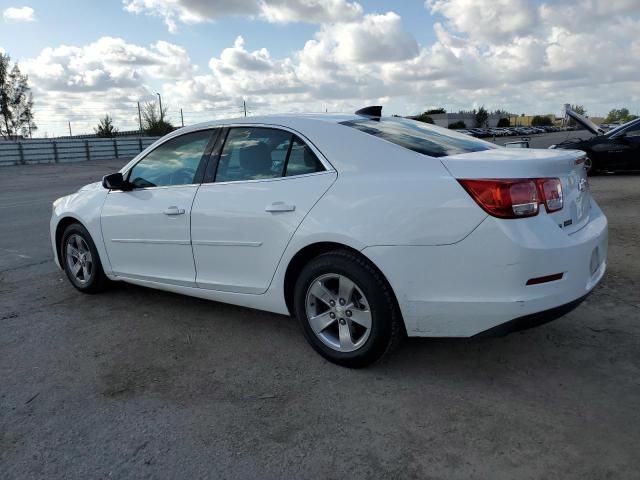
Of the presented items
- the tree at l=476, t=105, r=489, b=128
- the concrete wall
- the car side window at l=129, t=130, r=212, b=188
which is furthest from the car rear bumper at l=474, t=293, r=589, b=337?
the tree at l=476, t=105, r=489, b=128

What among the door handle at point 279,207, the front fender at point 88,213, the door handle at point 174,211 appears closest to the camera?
the door handle at point 279,207

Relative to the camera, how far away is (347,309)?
10.9 feet

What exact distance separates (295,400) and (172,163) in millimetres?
2275

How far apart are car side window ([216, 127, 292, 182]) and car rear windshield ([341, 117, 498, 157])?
474 millimetres

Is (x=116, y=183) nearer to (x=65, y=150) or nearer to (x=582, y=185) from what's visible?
(x=582, y=185)

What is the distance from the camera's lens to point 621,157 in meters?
13.1

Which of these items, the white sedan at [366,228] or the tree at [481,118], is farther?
the tree at [481,118]

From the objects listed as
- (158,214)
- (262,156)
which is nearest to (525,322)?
(262,156)

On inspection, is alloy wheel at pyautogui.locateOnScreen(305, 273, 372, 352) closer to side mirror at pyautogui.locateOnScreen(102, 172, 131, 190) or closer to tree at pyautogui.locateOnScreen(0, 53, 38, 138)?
side mirror at pyautogui.locateOnScreen(102, 172, 131, 190)

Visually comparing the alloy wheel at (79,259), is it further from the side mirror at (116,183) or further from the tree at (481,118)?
the tree at (481,118)

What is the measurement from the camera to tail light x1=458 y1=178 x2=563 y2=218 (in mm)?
2822

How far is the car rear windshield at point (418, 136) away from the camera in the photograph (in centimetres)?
336

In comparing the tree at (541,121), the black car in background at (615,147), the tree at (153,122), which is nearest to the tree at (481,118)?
the tree at (541,121)

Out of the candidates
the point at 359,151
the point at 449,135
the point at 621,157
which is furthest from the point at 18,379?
the point at 621,157
